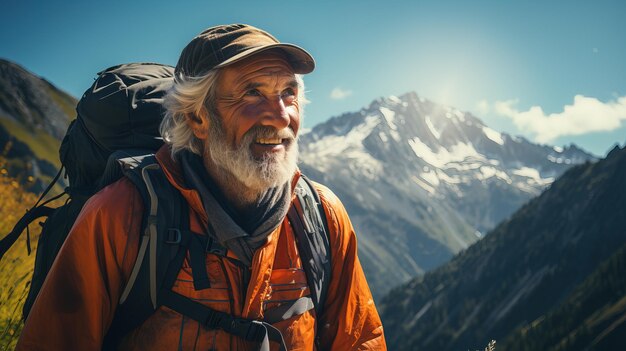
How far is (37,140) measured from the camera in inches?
4532

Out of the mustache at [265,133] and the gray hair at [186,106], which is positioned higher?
the gray hair at [186,106]

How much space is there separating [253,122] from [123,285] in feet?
4.51

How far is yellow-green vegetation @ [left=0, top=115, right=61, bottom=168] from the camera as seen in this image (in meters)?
109

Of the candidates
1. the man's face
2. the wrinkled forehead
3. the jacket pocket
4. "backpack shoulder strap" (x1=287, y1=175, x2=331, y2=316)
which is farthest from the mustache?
the jacket pocket

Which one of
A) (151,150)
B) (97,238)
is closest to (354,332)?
(97,238)

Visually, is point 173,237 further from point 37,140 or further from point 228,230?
point 37,140

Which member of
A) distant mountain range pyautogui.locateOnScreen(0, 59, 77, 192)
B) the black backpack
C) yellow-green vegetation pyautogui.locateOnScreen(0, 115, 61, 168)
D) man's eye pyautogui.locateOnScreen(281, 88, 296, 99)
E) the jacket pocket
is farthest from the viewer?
yellow-green vegetation pyautogui.locateOnScreen(0, 115, 61, 168)

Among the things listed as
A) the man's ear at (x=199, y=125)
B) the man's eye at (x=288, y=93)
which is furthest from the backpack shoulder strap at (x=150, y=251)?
the man's eye at (x=288, y=93)

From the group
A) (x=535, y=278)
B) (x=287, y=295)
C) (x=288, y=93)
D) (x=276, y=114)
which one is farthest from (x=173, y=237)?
(x=535, y=278)

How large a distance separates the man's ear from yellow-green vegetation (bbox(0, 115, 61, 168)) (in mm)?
119068

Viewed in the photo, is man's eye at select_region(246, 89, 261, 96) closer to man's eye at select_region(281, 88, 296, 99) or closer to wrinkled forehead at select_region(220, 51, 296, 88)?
wrinkled forehead at select_region(220, 51, 296, 88)

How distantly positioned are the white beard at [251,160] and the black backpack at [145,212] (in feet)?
0.92

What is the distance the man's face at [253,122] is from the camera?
3289 mm

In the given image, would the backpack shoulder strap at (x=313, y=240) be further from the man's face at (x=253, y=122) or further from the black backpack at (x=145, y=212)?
the man's face at (x=253, y=122)
